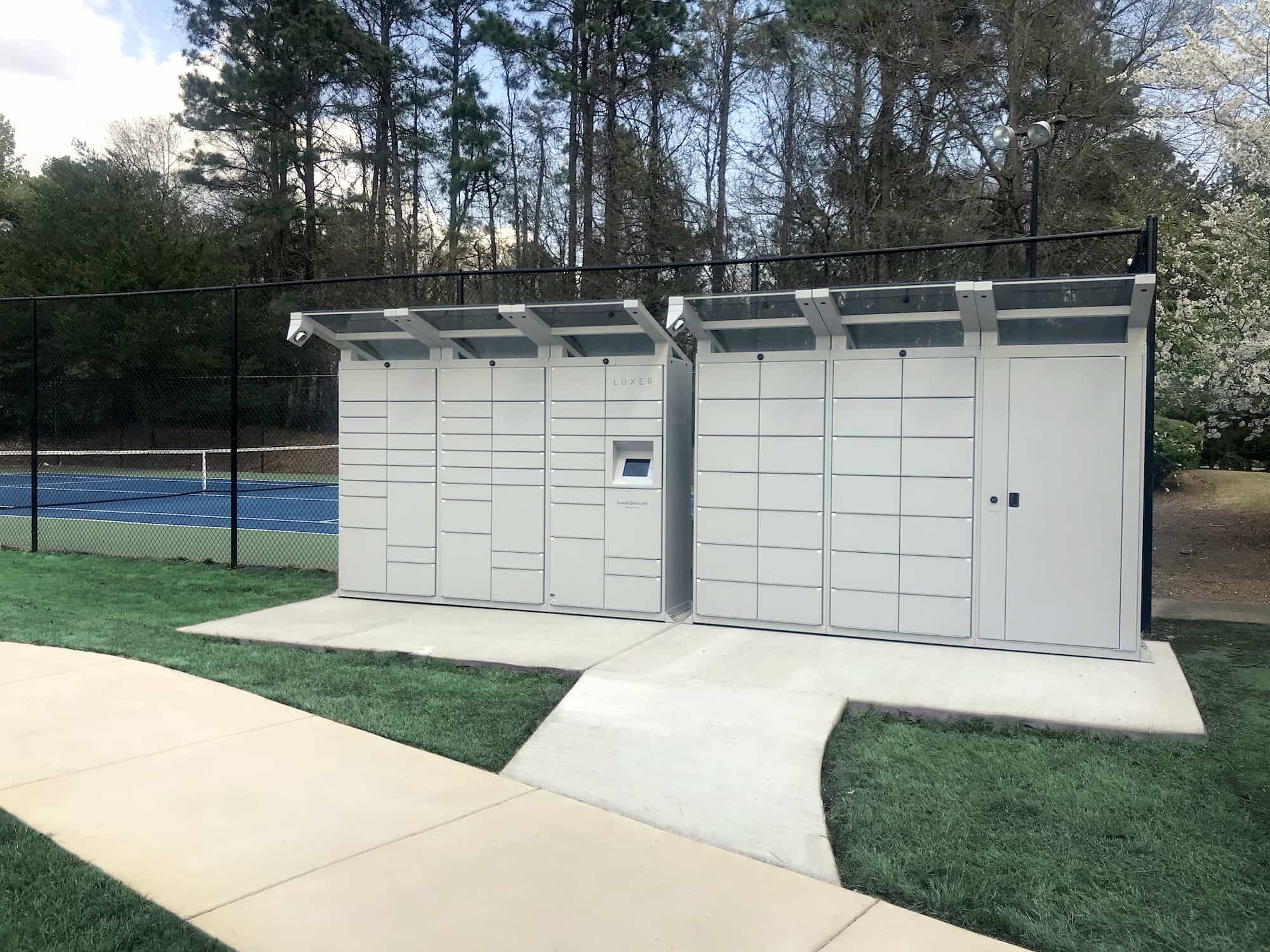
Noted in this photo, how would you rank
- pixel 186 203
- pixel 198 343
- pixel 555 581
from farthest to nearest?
1. pixel 186 203
2. pixel 198 343
3. pixel 555 581

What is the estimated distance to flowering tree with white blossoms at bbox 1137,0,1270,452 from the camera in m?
9.89

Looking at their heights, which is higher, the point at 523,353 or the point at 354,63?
the point at 354,63

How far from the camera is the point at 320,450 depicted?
2525 cm

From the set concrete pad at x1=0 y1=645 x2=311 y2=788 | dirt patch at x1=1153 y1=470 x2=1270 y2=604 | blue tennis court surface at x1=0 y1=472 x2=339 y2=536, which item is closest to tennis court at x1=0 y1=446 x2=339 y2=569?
blue tennis court surface at x1=0 y1=472 x2=339 y2=536

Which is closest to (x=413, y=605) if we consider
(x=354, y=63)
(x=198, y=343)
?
(x=198, y=343)

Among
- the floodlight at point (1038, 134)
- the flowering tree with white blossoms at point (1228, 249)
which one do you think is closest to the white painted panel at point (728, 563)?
the floodlight at point (1038, 134)

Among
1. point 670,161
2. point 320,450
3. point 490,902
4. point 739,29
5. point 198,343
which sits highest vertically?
point 739,29

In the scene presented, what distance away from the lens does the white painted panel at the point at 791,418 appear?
23.6ft

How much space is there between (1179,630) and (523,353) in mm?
5392

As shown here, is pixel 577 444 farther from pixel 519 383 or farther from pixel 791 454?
pixel 791 454

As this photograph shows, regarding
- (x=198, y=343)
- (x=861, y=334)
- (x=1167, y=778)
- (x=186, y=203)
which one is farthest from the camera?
(x=186, y=203)

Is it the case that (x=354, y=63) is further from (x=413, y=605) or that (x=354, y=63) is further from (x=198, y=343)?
(x=413, y=605)

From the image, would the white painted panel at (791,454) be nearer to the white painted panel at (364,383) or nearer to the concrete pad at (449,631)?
the concrete pad at (449,631)

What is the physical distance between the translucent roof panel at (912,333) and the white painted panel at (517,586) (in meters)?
3.02
